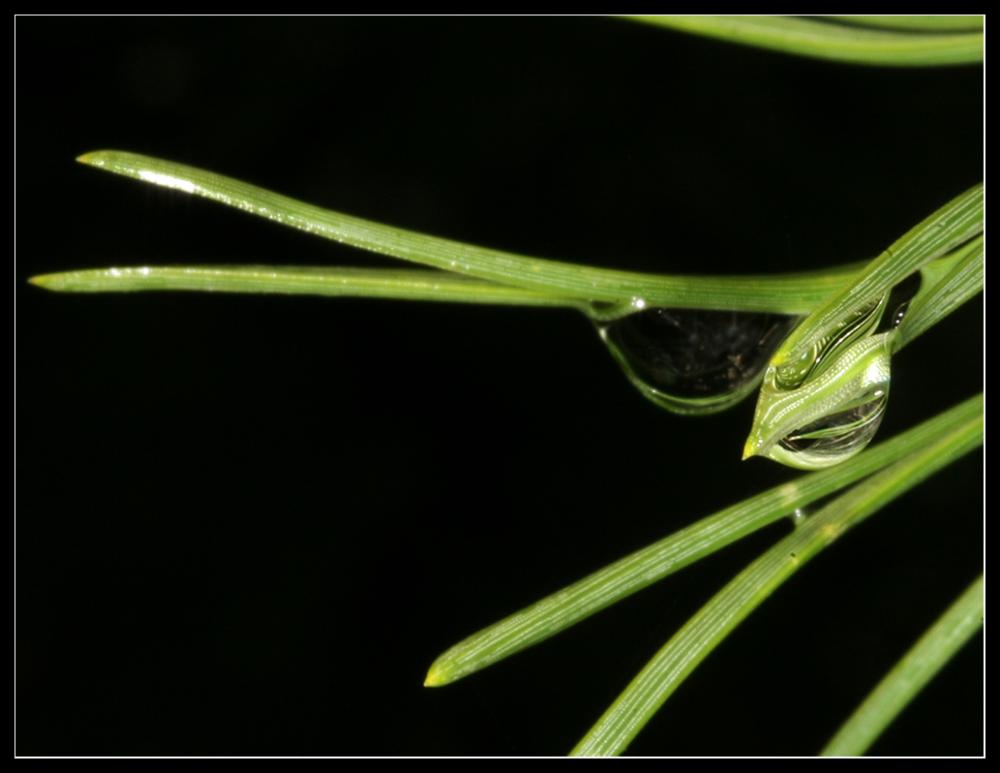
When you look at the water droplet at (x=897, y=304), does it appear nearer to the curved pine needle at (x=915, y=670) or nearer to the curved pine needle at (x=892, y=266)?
the curved pine needle at (x=892, y=266)

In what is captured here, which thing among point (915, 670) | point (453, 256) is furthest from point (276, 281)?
point (915, 670)

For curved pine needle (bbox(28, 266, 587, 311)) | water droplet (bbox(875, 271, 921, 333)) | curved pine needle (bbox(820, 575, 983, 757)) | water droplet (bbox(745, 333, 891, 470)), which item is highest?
curved pine needle (bbox(28, 266, 587, 311))

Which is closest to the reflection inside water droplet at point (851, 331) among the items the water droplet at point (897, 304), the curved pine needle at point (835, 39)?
the water droplet at point (897, 304)

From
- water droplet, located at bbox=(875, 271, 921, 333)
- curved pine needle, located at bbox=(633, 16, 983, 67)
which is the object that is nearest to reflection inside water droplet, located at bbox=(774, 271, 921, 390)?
water droplet, located at bbox=(875, 271, 921, 333)

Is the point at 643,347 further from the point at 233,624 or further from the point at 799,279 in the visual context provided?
the point at 233,624

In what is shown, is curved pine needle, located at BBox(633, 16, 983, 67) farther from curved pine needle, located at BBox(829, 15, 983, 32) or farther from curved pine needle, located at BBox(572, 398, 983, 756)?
curved pine needle, located at BBox(572, 398, 983, 756)

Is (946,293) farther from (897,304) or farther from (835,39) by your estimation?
(835,39)
